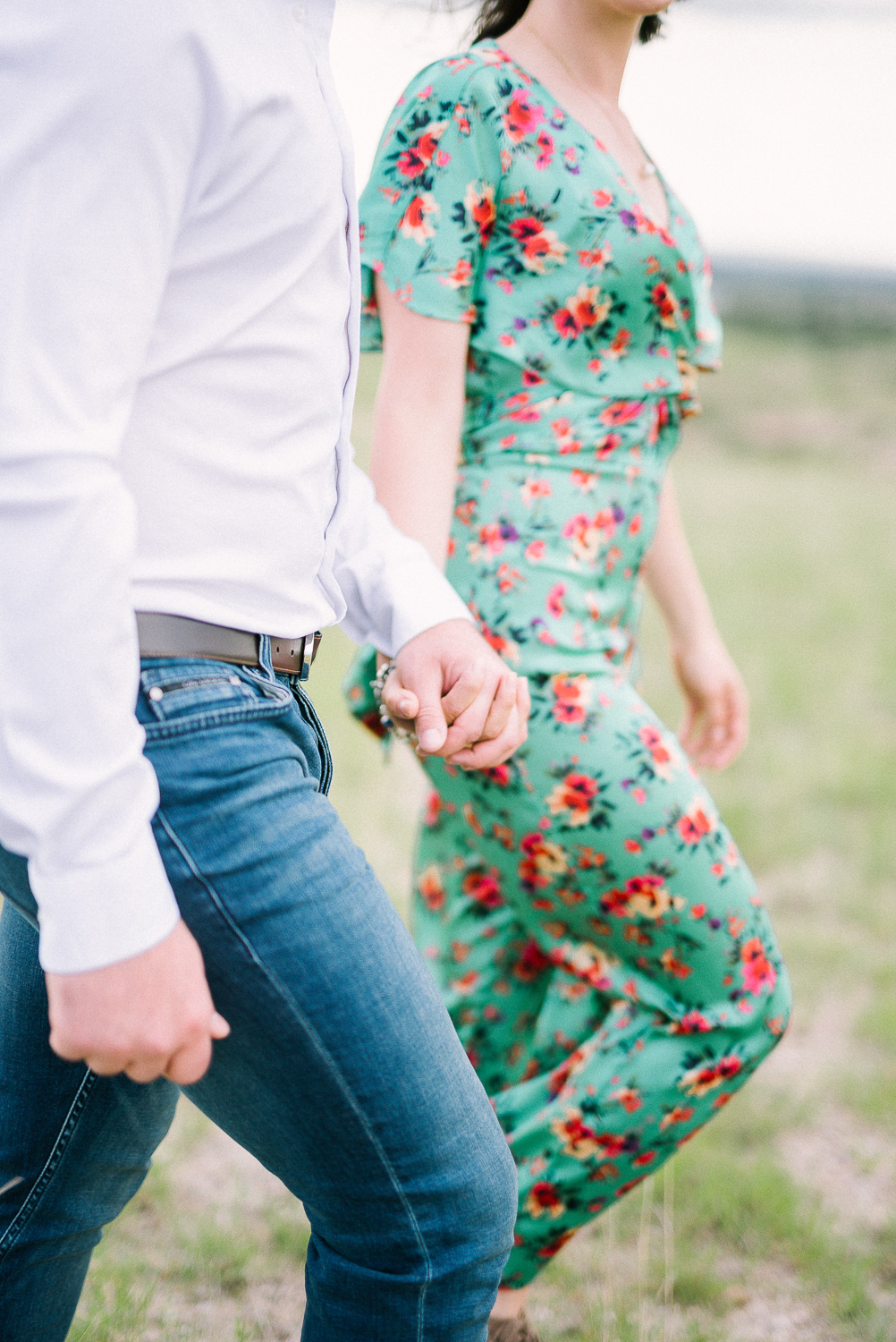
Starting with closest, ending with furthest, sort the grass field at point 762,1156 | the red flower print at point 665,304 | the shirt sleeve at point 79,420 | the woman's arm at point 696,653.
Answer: the shirt sleeve at point 79,420
the red flower print at point 665,304
the grass field at point 762,1156
the woman's arm at point 696,653

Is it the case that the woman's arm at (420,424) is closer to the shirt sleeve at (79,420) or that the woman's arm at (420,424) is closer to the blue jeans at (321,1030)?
the blue jeans at (321,1030)

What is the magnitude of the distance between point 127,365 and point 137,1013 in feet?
1.44

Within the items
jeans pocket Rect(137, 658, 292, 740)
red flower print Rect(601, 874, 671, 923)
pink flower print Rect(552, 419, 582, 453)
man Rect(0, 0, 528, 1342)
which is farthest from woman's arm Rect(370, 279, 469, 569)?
jeans pocket Rect(137, 658, 292, 740)

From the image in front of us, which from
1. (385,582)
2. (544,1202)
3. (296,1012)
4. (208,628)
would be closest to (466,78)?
(385,582)

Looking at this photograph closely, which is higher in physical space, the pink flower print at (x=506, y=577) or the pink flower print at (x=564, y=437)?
the pink flower print at (x=564, y=437)

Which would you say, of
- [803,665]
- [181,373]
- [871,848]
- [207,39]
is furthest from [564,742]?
[803,665]

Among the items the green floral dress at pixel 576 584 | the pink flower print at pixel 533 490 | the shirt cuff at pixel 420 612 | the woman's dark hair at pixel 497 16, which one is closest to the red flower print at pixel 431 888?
the green floral dress at pixel 576 584

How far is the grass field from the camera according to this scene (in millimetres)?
1908

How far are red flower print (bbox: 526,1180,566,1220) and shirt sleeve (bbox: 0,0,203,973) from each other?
3.22ft

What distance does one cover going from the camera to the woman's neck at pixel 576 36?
1.60 m

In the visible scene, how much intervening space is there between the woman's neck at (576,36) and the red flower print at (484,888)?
1.17 m

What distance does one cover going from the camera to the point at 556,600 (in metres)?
1.57

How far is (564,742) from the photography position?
59.3 inches

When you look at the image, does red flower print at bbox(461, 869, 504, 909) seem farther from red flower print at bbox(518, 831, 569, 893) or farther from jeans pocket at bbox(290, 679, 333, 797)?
jeans pocket at bbox(290, 679, 333, 797)
